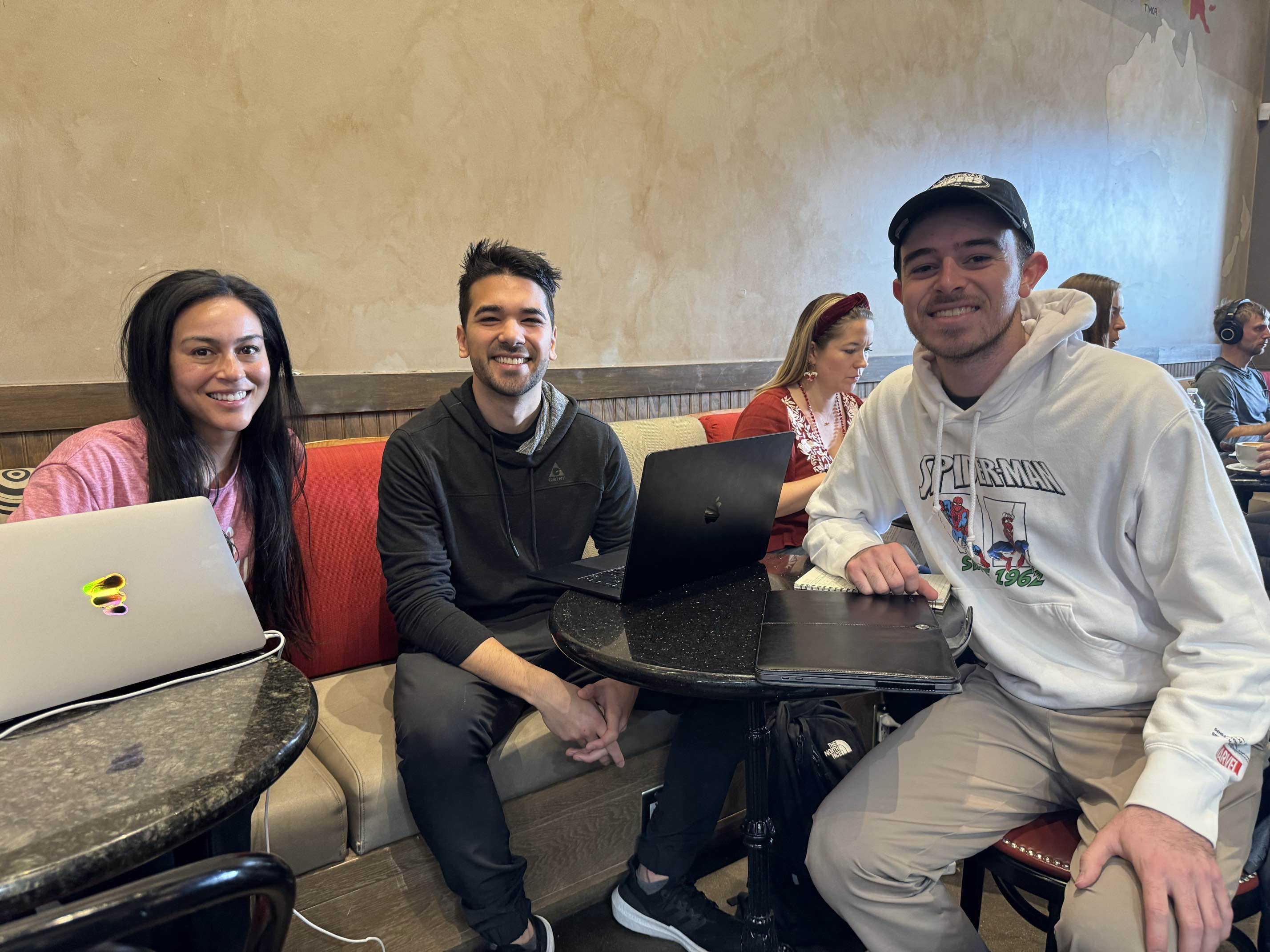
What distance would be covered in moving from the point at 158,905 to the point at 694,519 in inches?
36.8

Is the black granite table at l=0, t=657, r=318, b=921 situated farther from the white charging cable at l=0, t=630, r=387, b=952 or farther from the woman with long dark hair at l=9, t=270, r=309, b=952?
the woman with long dark hair at l=9, t=270, r=309, b=952

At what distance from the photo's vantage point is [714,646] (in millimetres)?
1147

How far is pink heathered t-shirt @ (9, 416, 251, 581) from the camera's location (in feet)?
4.64

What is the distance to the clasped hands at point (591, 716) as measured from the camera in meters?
1.52

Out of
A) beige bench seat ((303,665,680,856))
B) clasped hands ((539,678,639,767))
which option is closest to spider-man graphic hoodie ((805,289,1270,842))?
clasped hands ((539,678,639,767))

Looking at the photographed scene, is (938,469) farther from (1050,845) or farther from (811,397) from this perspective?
(811,397)

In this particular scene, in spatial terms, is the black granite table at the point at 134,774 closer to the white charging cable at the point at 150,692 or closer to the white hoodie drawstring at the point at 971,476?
the white charging cable at the point at 150,692

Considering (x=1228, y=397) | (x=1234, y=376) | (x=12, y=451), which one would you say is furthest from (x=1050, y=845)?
(x=1234, y=376)

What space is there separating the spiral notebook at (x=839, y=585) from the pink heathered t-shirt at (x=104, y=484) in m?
1.03

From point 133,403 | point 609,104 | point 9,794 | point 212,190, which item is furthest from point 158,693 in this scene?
point 609,104

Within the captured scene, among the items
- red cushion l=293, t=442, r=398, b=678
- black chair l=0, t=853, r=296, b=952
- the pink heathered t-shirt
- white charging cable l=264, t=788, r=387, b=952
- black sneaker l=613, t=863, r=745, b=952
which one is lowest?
black sneaker l=613, t=863, r=745, b=952

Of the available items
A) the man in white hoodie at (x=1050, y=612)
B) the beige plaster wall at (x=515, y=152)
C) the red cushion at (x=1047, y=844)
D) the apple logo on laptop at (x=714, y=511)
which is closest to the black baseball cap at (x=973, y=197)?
the man in white hoodie at (x=1050, y=612)

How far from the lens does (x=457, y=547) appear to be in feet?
5.90

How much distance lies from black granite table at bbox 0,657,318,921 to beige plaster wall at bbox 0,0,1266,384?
1.32m
